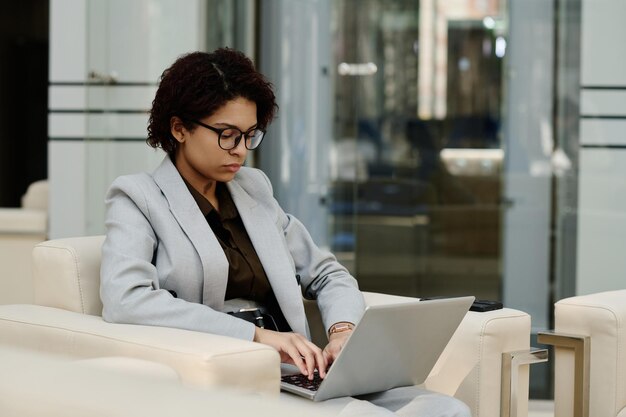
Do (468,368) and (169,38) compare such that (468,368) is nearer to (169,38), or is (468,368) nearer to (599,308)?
(599,308)

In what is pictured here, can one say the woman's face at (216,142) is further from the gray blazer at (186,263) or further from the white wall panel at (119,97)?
the white wall panel at (119,97)

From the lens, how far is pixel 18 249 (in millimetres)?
5527

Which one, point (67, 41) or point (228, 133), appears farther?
point (67, 41)

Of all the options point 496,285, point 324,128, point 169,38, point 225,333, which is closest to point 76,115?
point 169,38

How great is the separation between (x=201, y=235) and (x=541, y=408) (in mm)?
2619

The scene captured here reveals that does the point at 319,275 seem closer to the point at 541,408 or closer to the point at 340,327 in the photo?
the point at 340,327

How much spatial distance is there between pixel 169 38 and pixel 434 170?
203 centimetres

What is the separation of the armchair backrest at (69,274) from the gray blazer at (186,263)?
0.62ft

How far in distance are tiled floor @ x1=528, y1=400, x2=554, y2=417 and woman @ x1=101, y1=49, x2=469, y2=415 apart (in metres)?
2.01

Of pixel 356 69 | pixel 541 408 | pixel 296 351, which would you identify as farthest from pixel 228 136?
pixel 356 69

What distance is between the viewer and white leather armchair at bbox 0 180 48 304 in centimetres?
552

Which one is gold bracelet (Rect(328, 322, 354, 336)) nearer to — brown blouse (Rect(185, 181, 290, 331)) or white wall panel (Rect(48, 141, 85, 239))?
Result: brown blouse (Rect(185, 181, 290, 331))

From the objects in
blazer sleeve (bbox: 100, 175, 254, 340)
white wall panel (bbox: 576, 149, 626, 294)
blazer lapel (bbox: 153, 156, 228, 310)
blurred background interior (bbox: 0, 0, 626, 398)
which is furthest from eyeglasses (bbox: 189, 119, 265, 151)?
white wall panel (bbox: 576, 149, 626, 294)

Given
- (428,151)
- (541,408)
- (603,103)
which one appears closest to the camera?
(541,408)
